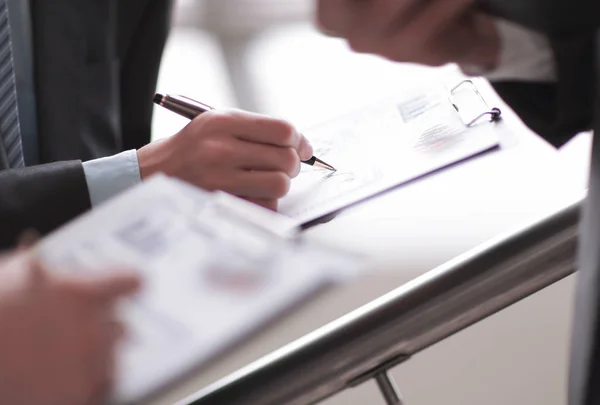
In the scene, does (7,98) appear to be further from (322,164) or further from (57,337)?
(57,337)

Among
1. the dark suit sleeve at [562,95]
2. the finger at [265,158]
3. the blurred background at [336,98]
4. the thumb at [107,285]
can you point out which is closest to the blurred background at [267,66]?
the blurred background at [336,98]

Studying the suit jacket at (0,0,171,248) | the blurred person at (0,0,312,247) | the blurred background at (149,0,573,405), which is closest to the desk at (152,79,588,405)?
the blurred background at (149,0,573,405)

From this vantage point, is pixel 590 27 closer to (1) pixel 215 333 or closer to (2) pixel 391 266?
(1) pixel 215 333

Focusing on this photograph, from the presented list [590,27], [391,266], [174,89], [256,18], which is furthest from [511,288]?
[256,18]

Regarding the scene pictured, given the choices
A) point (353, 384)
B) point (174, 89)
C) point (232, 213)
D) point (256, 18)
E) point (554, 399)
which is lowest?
point (554, 399)

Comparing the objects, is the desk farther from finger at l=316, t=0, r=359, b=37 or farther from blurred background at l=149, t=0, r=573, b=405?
finger at l=316, t=0, r=359, b=37

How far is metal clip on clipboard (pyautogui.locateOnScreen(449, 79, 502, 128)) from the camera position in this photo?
0.59 meters

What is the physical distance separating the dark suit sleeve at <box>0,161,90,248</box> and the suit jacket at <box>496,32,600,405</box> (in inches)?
15.1

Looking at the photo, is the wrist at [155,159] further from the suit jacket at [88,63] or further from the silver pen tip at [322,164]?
the suit jacket at [88,63]

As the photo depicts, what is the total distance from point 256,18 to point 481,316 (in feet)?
4.49

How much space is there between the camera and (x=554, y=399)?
3.64ft

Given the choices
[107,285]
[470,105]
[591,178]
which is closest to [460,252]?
[470,105]

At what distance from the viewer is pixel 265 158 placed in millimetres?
591

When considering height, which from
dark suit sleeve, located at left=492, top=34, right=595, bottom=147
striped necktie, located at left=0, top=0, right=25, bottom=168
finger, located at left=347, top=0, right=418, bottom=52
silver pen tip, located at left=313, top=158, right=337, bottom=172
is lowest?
dark suit sleeve, located at left=492, top=34, right=595, bottom=147
